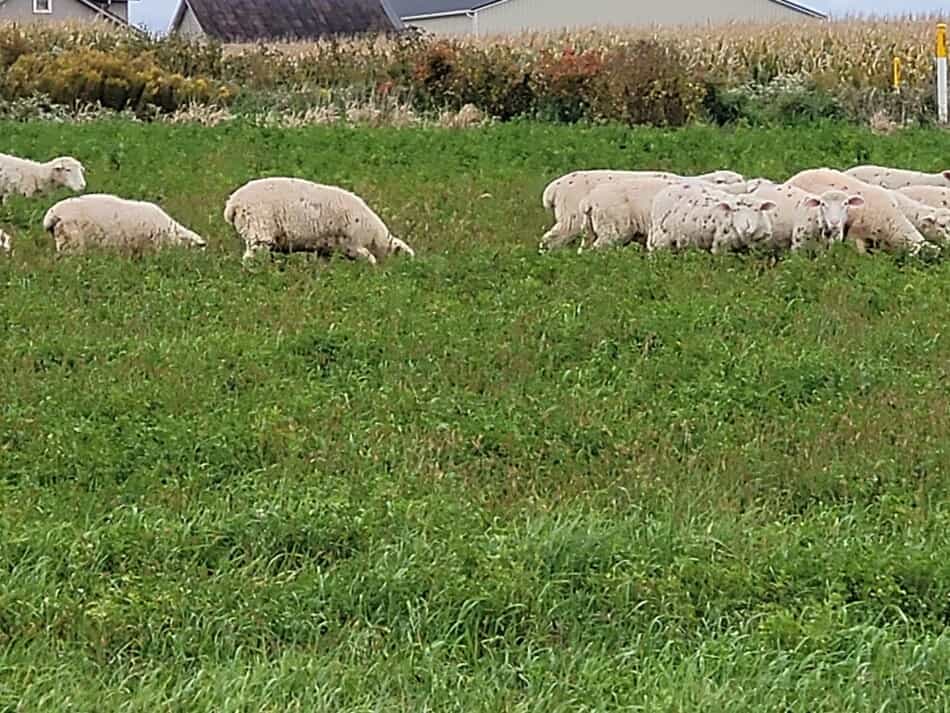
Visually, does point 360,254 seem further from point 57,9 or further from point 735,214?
point 57,9

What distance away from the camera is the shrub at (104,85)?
1026 inches

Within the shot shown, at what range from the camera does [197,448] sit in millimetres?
6840

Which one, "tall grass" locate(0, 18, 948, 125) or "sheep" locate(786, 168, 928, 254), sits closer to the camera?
"sheep" locate(786, 168, 928, 254)

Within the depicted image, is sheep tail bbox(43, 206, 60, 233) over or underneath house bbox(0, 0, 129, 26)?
over

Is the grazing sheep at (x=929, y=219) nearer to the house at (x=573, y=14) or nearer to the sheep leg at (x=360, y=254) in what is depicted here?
the sheep leg at (x=360, y=254)

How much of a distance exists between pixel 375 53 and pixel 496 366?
74.6 ft

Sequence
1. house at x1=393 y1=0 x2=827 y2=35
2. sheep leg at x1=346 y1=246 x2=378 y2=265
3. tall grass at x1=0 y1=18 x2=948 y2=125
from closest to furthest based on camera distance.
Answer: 1. sheep leg at x1=346 y1=246 x2=378 y2=265
2. tall grass at x1=0 y1=18 x2=948 y2=125
3. house at x1=393 y1=0 x2=827 y2=35

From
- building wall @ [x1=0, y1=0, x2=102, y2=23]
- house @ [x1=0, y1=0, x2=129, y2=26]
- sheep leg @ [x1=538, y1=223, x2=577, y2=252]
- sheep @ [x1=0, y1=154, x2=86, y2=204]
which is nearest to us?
sheep leg @ [x1=538, y1=223, x2=577, y2=252]

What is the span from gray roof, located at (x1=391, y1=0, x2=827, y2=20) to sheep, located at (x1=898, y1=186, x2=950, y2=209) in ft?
142

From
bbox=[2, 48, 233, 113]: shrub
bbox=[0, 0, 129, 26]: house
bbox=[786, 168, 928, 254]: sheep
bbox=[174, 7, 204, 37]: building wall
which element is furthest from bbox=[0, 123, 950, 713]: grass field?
bbox=[0, 0, 129, 26]: house

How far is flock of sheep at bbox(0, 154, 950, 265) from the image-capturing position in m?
11.3

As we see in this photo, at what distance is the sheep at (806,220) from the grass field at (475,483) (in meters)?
0.30

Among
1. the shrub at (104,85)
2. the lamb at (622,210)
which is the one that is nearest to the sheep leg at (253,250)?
the lamb at (622,210)

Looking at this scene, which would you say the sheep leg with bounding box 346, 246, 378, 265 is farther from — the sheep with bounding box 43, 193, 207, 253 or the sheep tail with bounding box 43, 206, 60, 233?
the sheep tail with bounding box 43, 206, 60, 233
